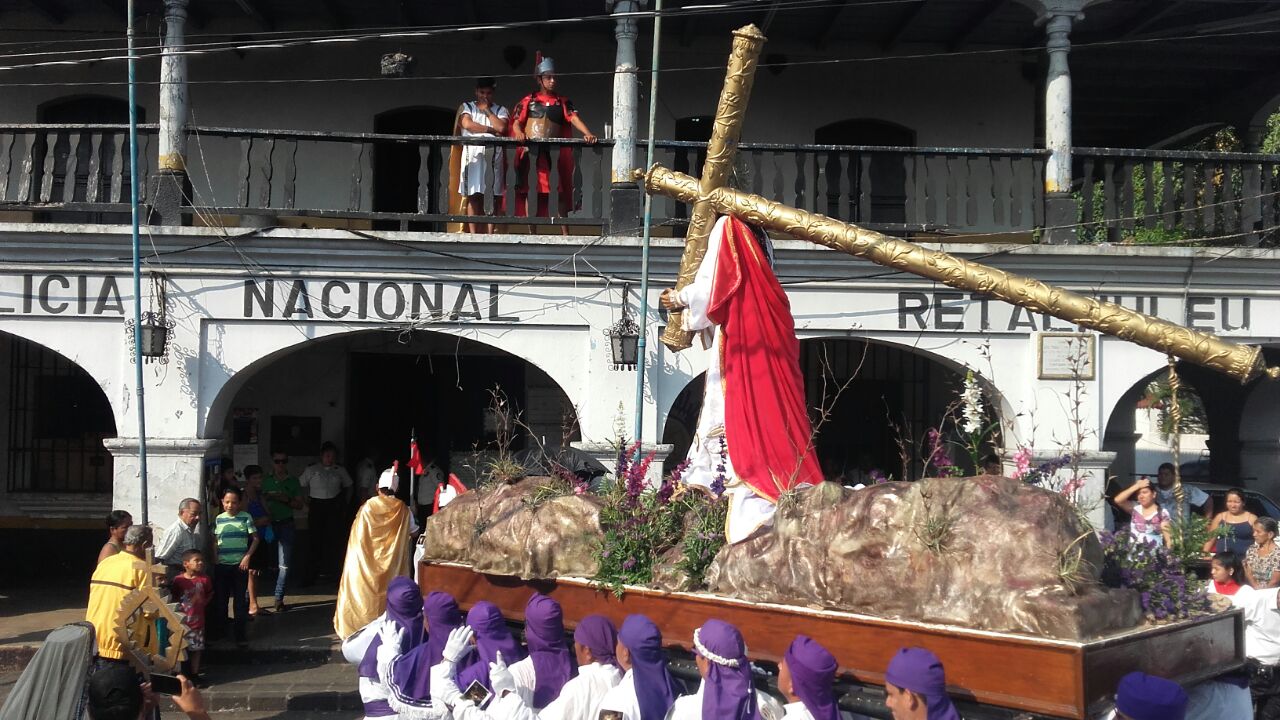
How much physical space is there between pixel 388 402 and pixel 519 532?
816 centimetres

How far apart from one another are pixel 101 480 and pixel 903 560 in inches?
447

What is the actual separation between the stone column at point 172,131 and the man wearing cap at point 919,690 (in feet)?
29.3

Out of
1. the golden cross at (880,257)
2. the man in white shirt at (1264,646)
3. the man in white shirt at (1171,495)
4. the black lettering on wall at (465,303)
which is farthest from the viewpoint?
the black lettering on wall at (465,303)

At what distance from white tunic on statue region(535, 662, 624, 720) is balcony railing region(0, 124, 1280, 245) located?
6.24 m

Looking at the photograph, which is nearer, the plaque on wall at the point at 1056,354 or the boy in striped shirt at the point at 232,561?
the boy in striped shirt at the point at 232,561

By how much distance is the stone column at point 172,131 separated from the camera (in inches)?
427

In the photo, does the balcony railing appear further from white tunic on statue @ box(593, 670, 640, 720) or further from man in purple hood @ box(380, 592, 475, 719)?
white tunic on statue @ box(593, 670, 640, 720)

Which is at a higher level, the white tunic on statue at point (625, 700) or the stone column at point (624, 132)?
the stone column at point (624, 132)

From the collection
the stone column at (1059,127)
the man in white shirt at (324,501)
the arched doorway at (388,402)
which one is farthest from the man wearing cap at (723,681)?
the arched doorway at (388,402)

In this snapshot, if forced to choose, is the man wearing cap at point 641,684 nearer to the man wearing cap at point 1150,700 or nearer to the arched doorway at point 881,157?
the man wearing cap at point 1150,700

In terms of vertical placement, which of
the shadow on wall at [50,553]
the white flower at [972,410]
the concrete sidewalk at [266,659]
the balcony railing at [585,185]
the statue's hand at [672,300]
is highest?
the balcony railing at [585,185]

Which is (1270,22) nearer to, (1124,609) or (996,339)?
(996,339)

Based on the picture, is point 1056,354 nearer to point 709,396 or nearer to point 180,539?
point 709,396

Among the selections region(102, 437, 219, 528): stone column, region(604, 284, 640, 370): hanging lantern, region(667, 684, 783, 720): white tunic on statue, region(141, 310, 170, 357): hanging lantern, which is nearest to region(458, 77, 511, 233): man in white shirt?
region(604, 284, 640, 370): hanging lantern
